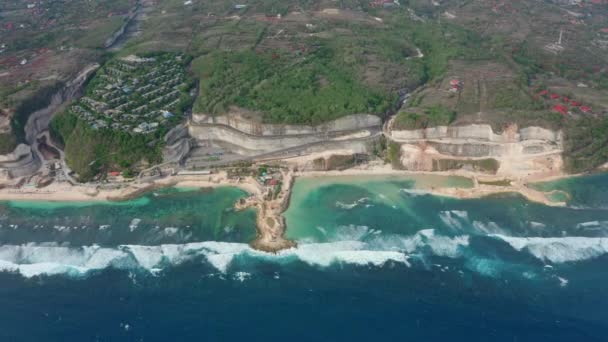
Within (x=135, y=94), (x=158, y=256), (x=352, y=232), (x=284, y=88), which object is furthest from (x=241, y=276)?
(x=135, y=94)

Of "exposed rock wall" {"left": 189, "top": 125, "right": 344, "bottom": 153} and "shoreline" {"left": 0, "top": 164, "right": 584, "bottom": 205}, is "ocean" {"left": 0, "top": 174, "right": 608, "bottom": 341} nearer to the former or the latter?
"shoreline" {"left": 0, "top": 164, "right": 584, "bottom": 205}

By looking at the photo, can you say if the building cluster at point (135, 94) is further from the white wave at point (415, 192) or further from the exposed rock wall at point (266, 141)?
the white wave at point (415, 192)

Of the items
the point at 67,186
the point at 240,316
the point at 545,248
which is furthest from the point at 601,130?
the point at 67,186

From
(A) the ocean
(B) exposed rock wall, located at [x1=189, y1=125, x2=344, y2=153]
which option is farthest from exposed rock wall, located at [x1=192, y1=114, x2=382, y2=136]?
(A) the ocean

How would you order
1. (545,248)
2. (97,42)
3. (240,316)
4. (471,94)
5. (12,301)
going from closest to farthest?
(240,316), (12,301), (545,248), (471,94), (97,42)

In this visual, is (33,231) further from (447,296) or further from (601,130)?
(601,130)

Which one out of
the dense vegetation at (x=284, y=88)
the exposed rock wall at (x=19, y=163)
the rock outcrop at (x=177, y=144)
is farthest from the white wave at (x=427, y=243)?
the exposed rock wall at (x=19, y=163)
